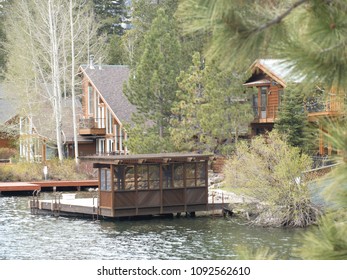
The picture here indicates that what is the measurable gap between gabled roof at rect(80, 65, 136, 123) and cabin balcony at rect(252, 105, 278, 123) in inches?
363

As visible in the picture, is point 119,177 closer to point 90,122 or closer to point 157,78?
point 157,78

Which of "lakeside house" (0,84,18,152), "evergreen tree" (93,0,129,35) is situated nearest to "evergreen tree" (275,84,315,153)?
"lakeside house" (0,84,18,152)

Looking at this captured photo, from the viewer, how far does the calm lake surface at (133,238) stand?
2009 cm

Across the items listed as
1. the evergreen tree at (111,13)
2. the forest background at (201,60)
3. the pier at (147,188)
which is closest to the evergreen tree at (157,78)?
the forest background at (201,60)

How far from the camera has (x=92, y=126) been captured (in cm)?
4806

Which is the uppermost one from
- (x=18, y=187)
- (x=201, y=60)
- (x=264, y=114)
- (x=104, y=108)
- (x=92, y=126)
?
(x=201, y=60)

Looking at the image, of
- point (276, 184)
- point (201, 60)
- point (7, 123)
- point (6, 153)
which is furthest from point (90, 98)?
point (276, 184)

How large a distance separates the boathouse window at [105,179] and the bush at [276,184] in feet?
13.9

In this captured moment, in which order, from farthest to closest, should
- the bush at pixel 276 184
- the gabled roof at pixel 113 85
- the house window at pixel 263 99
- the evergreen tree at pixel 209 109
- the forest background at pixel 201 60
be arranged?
the gabled roof at pixel 113 85
the house window at pixel 263 99
the evergreen tree at pixel 209 109
the bush at pixel 276 184
the forest background at pixel 201 60

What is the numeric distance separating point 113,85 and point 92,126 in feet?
8.67

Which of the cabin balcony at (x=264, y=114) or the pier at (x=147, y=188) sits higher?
the cabin balcony at (x=264, y=114)

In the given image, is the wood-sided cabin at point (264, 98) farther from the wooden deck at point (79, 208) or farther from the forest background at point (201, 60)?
the wooden deck at point (79, 208)

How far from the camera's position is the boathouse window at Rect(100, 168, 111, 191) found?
27.6 m
